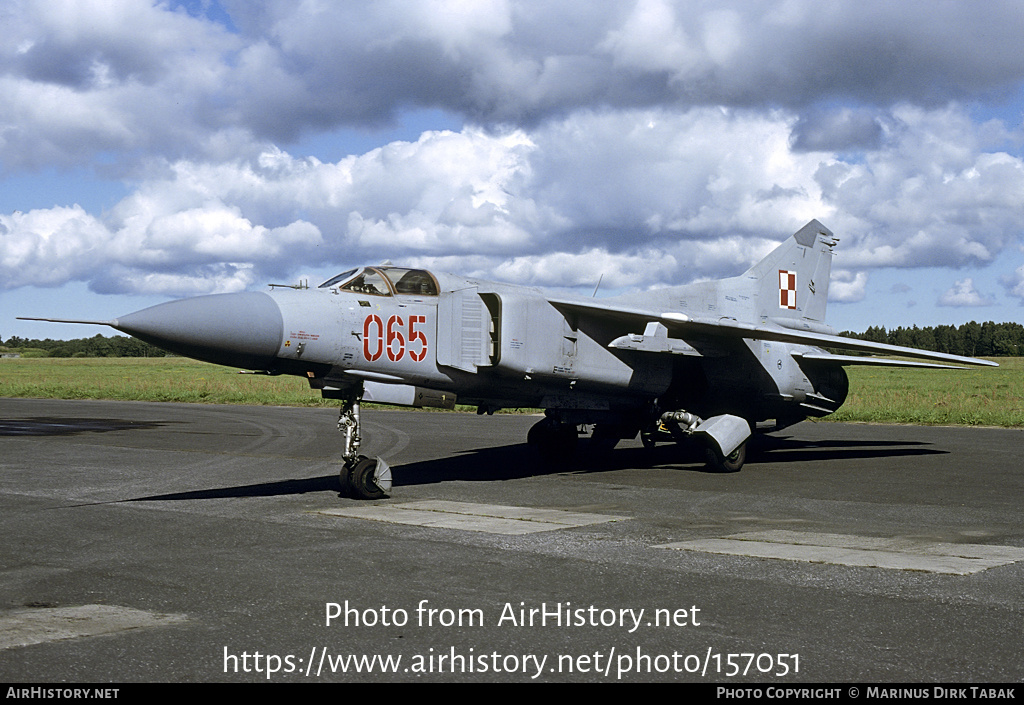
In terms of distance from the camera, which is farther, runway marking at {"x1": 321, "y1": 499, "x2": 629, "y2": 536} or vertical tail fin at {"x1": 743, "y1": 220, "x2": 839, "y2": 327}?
vertical tail fin at {"x1": 743, "y1": 220, "x2": 839, "y2": 327}

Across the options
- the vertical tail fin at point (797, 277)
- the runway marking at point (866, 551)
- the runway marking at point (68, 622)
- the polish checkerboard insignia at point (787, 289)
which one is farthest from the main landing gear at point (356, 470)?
the polish checkerboard insignia at point (787, 289)

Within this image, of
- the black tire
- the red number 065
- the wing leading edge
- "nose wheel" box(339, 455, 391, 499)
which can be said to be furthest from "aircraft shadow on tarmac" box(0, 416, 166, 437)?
the wing leading edge

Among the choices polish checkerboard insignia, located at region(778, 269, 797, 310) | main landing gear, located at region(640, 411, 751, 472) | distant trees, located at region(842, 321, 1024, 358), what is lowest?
main landing gear, located at region(640, 411, 751, 472)

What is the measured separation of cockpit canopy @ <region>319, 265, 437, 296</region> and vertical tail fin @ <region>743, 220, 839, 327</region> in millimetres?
8603

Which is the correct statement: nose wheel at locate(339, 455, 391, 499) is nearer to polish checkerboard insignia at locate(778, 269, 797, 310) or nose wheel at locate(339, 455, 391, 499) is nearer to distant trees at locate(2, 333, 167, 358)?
polish checkerboard insignia at locate(778, 269, 797, 310)

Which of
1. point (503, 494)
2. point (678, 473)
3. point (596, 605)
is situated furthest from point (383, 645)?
point (678, 473)

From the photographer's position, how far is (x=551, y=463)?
17.5 metres

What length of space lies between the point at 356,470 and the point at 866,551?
6725mm

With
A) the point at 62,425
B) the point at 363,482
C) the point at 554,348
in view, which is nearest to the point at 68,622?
the point at 363,482

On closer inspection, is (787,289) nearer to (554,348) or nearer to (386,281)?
(554,348)

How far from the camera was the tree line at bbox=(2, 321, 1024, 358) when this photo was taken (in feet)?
568

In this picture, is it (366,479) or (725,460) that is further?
(725,460)

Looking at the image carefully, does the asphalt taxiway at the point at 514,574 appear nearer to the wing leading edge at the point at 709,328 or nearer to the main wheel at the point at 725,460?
the main wheel at the point at 725,460

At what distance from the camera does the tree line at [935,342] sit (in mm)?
173250
